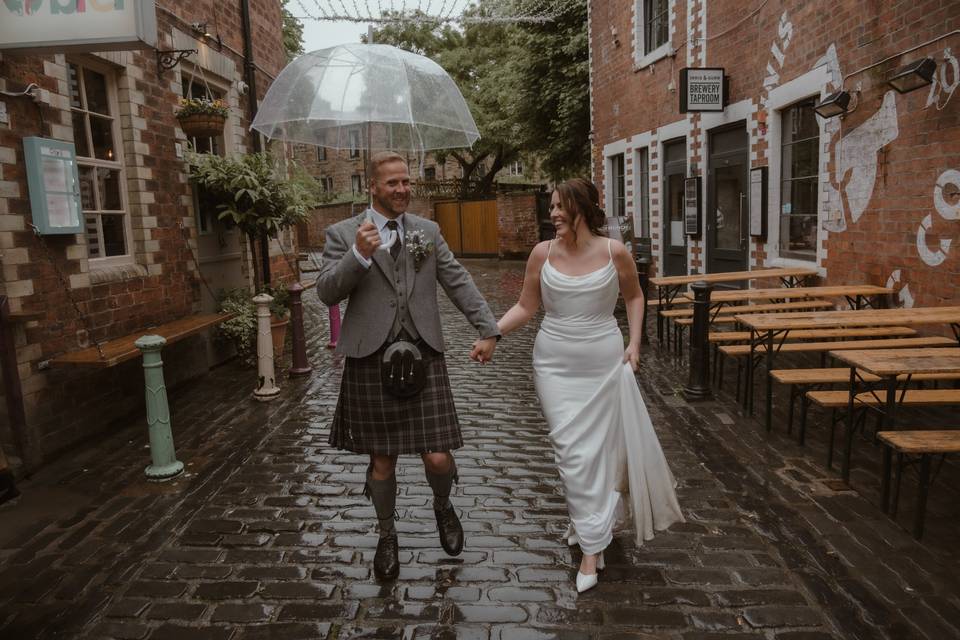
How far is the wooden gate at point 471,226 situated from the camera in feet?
88.6

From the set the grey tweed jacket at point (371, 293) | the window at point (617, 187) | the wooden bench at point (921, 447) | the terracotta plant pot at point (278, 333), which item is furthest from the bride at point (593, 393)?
the window at point (617, 187)

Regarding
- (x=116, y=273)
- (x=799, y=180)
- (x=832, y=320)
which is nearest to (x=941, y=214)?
(x=832, y=320)

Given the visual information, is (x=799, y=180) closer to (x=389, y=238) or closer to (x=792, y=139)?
(x=792, y=139)

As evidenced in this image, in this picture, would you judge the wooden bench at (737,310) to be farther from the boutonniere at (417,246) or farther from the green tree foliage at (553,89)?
the green tree foliage at (553,89)

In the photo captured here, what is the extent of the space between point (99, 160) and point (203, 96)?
2835mm

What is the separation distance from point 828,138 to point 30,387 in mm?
8389

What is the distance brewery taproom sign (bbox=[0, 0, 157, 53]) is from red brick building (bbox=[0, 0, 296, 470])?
0.11 ft

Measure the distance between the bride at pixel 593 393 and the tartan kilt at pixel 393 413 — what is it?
1.77 ft

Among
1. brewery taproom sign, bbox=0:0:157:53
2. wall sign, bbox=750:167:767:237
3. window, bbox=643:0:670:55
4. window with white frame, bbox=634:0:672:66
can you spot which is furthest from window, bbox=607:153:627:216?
brewery taproom sign, bbox=0:0:157:53

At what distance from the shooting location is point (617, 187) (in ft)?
56.3

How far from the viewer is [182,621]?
3.19 m

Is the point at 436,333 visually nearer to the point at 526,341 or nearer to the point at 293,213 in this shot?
the point at 293,213

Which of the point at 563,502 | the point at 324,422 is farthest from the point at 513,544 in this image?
the point at 324,422

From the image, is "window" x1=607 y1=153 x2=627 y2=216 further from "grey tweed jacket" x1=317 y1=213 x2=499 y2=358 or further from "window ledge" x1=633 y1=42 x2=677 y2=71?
"grey tweed jacket" x1=317 y1=213 x2=499 y2=358
